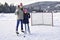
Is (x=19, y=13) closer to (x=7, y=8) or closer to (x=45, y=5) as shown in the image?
(x=7, y=8)

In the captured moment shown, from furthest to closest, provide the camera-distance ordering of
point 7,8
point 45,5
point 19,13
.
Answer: point 45,5, point 7,8, point 19,13

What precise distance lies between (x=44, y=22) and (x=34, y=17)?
0.99m

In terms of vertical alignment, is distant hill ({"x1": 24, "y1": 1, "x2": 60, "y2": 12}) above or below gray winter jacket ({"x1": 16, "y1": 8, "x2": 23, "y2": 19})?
above

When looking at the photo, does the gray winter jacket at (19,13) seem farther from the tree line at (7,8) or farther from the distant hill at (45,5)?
the distant hill at (45,5)

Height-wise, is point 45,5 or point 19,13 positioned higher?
point 45,5

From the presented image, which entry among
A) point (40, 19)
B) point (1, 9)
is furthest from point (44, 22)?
point (1, 9)

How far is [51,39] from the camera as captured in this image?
8.41 meters

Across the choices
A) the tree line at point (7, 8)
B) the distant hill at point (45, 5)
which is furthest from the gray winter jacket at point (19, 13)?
the distant hill at point (45, 5)

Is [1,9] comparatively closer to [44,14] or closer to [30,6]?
[30,6]

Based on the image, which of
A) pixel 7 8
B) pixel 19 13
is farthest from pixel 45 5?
pixel 19 13

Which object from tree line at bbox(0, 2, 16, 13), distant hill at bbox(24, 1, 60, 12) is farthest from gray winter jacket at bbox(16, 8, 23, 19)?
distant hill at bbox(24, 1, 60, 12)

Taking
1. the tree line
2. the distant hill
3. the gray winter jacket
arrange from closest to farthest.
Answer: the gray winter jacket, the tree line, the distant hill

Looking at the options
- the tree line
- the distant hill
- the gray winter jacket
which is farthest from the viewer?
the distant hill

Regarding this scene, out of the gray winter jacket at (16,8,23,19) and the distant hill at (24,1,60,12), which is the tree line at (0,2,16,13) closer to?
the distant hill at (24,1,60,12)
